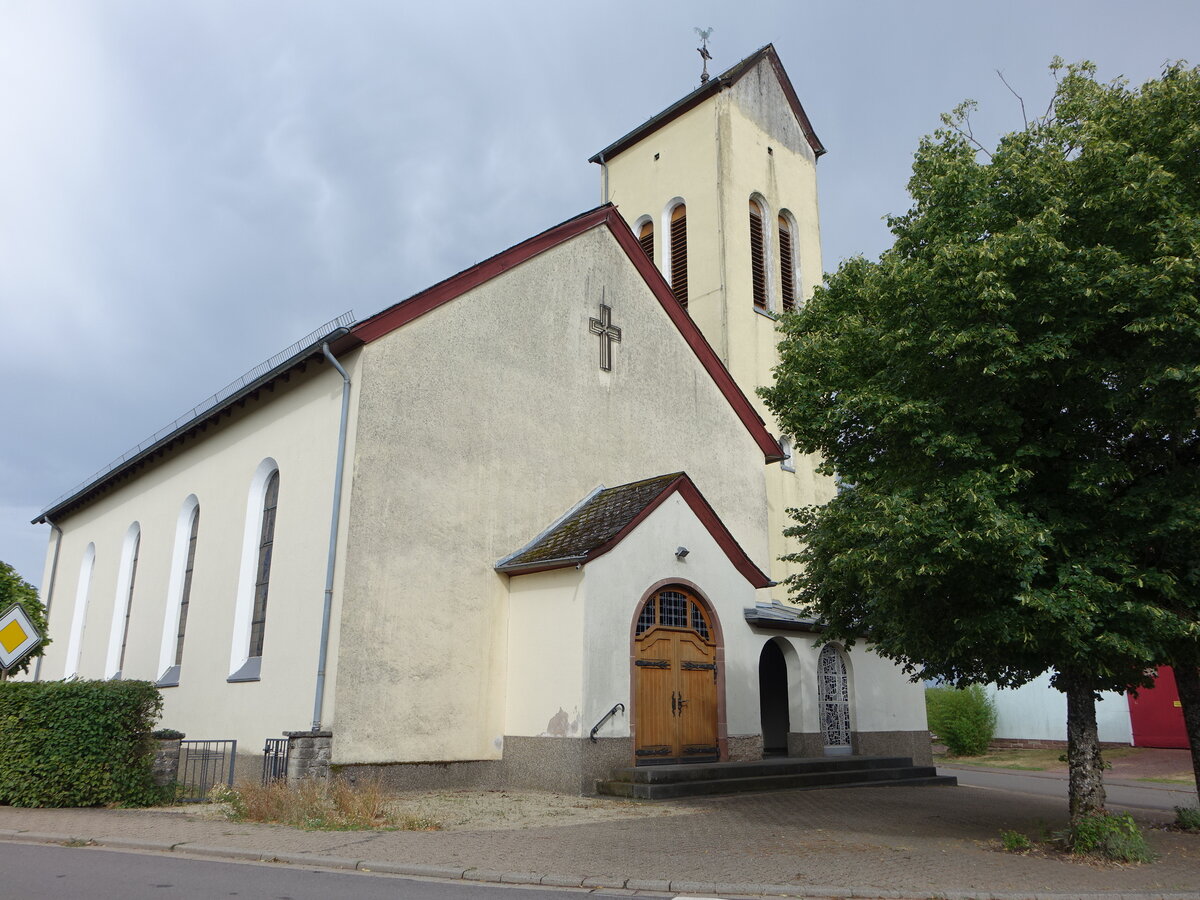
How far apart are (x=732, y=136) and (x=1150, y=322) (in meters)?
19.9

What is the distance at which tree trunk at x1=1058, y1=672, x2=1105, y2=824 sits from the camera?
396 inches

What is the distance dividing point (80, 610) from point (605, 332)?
56.5 ft

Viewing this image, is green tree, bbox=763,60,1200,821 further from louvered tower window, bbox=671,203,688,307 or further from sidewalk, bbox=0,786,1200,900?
louvered tower window, bbox=671,203,688,307

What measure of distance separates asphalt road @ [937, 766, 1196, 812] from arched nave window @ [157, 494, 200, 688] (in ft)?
55.4

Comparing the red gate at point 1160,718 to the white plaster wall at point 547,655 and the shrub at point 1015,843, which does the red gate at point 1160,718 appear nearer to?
the white plaster wall at point 547,655

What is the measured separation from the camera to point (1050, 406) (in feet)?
33.9

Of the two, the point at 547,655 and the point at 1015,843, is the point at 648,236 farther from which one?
the point at 1015,843

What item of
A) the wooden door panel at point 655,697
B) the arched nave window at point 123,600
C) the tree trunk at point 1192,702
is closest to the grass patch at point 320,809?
the wooden door panel at point 655,697

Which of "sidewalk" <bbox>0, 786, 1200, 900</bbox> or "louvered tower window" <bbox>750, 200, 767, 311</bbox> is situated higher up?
A: "louvered tower window" <bbox>750, 200, 767, 311</bbox>

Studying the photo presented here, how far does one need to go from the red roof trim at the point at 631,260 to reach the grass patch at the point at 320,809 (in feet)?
22.5

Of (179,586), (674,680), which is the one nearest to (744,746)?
(674,680)

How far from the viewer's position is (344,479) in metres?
14.8

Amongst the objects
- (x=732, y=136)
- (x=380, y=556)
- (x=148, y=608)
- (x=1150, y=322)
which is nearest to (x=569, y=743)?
(x=380, y=556)

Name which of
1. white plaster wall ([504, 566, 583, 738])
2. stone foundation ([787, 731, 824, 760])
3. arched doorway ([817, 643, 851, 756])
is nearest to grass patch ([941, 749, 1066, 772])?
arched doorway ([817, 643, 851, 756])
